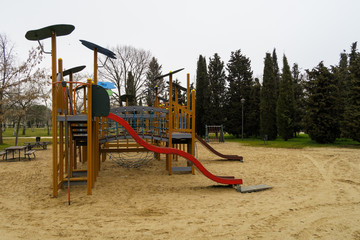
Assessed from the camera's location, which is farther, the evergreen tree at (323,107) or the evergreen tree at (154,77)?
the evergreen tree at (154,77)

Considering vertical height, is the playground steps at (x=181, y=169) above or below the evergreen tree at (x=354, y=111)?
below

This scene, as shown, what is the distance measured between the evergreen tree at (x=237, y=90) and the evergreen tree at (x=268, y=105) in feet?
9.76

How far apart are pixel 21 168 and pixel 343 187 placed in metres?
11.6

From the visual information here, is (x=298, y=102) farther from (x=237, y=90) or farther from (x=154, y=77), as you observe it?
(x=154, y=77)

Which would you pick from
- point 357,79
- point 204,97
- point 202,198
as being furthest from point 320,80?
point 202,198

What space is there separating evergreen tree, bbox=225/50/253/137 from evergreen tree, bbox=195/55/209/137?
118 inches

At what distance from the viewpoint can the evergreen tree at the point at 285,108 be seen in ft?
84.5

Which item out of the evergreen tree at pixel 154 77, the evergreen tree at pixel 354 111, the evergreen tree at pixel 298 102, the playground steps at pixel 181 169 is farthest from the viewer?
the evergreen tree at pixel 154 77

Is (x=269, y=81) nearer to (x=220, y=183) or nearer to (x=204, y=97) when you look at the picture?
(x=204, y=97)

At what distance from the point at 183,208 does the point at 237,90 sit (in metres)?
29.1

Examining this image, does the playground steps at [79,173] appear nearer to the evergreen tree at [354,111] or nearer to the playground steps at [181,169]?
the playground steps at [181,169]

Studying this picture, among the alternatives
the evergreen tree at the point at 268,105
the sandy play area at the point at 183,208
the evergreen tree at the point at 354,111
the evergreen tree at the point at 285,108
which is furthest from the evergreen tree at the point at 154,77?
the sandy play area at the point at 183,208

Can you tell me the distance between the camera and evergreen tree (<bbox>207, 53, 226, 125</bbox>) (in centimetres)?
3225

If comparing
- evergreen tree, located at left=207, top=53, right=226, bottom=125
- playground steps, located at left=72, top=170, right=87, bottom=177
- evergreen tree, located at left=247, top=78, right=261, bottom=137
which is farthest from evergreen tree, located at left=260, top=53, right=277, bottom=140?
playground steps, located at left=72, top=170, right=87, bottom=177
